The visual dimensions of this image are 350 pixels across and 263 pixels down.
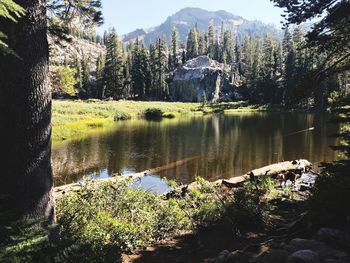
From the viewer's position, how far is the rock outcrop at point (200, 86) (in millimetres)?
113375

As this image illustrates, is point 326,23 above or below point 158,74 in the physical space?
below

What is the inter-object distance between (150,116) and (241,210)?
6000cm

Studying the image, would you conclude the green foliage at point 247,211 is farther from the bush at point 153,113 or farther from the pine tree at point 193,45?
the pine tree at point 193,45

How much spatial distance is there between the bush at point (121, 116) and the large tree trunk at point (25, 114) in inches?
2031

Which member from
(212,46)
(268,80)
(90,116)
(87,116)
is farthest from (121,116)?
(212,46)

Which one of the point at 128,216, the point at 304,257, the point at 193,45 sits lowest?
the point at 128,216

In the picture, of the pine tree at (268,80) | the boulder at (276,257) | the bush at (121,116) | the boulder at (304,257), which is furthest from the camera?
the pine tree at (268,80)

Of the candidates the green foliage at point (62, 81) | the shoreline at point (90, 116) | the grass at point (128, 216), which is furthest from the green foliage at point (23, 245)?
the shoreline at point (90, 116)

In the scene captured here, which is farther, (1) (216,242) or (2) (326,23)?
(2) (326,23)

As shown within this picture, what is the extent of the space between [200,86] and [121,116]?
192 ft

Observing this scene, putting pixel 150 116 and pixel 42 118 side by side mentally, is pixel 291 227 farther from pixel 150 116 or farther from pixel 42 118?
pixel 150 116

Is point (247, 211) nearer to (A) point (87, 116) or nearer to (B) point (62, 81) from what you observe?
(B) point (62, 81)

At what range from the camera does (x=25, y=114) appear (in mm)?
5703

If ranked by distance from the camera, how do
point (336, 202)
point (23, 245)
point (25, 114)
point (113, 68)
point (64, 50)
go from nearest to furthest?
1. point (23, 245)
2. point (336, 202)
3. point (25, 114)
4. point (113, 68)
5. point (64, 50)
